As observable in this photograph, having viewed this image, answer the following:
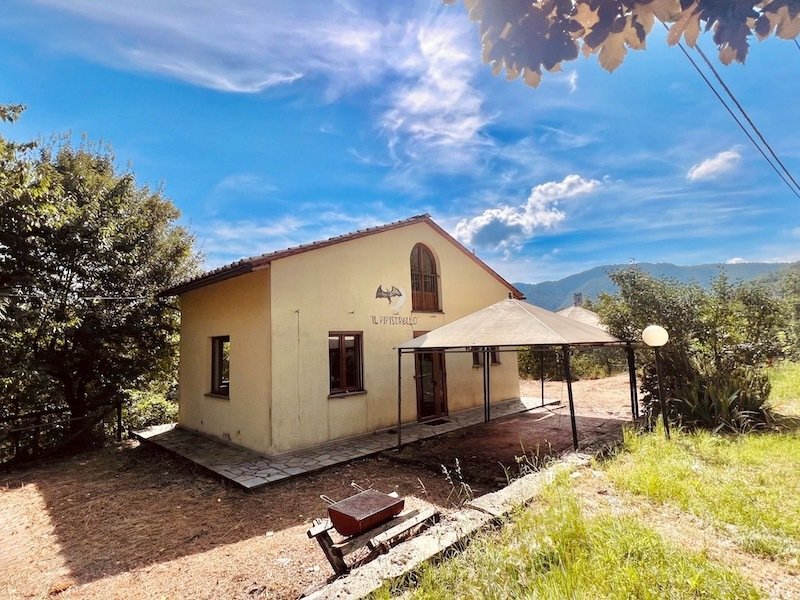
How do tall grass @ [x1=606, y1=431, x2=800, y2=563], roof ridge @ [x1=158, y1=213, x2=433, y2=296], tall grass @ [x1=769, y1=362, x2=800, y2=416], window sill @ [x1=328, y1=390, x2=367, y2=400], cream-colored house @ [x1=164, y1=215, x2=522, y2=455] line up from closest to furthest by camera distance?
tall grass @ [x1=606, y1=431, x2=800, y2=563] < roof ridge @ [x1=158, y1=213, x2=433, y2=296] < cream-colored house @ [x1=164, y1=215, x2=522, y2=455] < window sill @ [x1=328, y1=390, x2=367, y2=400] < tall grass @ [x1=769, y1=362, x2=800, y2=416]

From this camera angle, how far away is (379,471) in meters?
6.96

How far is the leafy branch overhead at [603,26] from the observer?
1.70 m

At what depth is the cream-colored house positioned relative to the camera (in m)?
7.86

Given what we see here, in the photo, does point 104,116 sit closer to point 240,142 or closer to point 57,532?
point 240,142

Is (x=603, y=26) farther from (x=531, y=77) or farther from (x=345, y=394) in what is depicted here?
(x=345, y=394)

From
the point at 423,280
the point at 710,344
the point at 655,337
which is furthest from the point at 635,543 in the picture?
the point at 710,344

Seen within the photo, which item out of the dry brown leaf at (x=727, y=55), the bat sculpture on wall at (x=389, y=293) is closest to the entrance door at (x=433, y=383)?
the bat sculpture on wall at (x=389, y=293)

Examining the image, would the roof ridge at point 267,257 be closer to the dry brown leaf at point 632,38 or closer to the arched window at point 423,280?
the arched window at point 423,280

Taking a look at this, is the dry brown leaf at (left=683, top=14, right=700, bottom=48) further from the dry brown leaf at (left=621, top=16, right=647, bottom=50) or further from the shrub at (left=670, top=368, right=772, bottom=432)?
the shrub at (left=670, top=368, right=772, bottom=432)

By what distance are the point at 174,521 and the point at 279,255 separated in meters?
4.64

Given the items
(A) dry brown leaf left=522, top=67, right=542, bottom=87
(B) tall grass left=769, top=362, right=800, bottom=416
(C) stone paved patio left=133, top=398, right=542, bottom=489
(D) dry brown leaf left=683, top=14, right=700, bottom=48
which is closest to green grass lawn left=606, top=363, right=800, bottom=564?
(B) tall grass left=769, top=362, right=800, bottom=416

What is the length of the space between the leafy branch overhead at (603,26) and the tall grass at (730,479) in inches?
152

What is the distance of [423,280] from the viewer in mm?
11164

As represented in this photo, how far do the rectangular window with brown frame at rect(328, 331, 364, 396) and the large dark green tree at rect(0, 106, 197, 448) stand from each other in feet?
19.8
